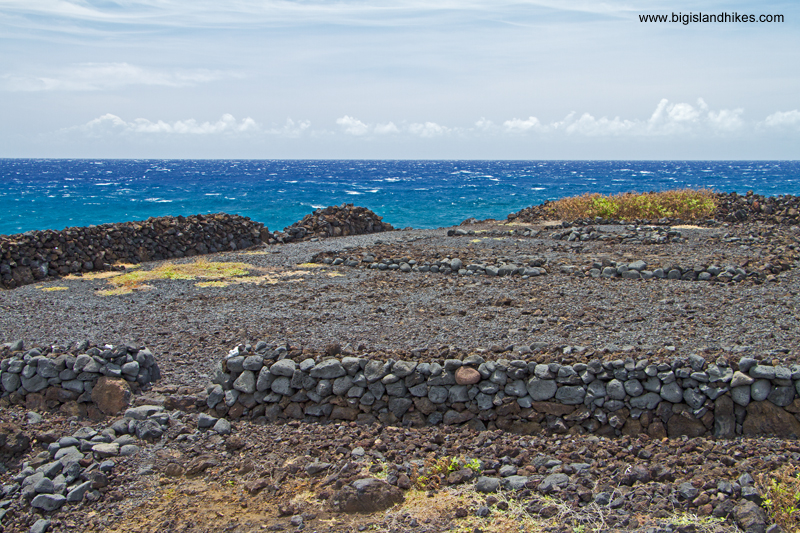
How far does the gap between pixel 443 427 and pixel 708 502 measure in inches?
96.9

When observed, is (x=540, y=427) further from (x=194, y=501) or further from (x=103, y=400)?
(x=103, y=400)

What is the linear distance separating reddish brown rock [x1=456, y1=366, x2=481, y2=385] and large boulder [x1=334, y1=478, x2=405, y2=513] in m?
1.58

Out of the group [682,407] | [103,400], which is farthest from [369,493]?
[103,400]

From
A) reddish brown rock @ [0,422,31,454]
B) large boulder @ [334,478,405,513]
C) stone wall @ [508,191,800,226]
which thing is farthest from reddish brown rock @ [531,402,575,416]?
stone wall @ [508,191,800,226]

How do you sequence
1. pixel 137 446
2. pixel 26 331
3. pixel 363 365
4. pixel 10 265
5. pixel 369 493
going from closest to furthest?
1. pixel 369 493
2. pixel 137 446
3. pixel 363 365
4. pixel 26 331
5. pixel 10 265

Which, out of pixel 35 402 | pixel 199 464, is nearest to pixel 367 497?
pixel 199 464

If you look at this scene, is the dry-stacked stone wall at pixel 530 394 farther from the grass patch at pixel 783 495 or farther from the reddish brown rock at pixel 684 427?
the grass patch at pixel 783 495

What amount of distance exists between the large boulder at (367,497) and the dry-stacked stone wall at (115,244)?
12.0 metres

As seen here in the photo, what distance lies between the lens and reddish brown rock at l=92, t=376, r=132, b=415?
6.53m

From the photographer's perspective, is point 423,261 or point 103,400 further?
point 423,261

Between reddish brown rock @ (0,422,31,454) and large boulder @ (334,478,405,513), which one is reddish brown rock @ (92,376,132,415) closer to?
reddish brown rock @ (0,422,31,454)

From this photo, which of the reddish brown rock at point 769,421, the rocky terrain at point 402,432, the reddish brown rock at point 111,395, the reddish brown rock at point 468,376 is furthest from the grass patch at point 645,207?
the reddish brown rock at point 111,395

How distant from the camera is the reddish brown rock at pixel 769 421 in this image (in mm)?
5551

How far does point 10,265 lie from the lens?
520 inches
